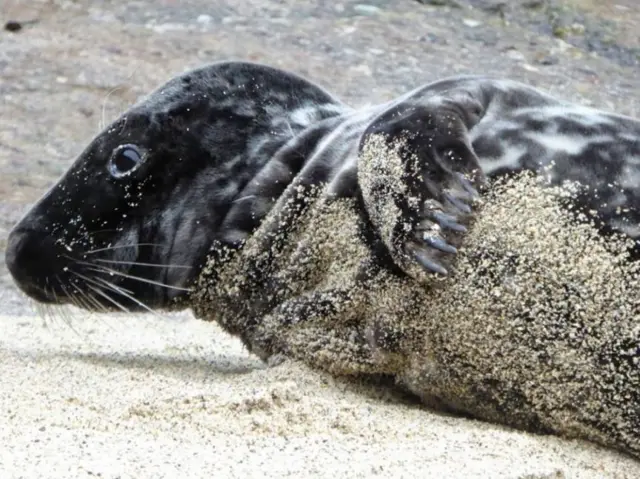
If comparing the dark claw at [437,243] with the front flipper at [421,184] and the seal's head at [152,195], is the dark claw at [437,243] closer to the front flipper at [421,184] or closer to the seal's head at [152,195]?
the front flipper at [421,184]

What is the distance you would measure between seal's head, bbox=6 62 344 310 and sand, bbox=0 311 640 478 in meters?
0.24

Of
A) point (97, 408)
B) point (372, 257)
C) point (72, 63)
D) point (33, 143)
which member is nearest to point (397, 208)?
point (372, 257)

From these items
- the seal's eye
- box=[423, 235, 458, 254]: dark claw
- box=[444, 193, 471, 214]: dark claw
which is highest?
box=[444, 193, 471, 214]: dark claw

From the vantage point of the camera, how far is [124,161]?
393cm

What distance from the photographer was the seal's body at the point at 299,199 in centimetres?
319

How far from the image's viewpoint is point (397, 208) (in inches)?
123

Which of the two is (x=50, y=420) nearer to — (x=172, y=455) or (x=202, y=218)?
(x=172, y=455)

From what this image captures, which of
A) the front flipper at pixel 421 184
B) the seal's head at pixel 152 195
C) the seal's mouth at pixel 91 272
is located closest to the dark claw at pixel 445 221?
→ the front flipper at pixel 421 184

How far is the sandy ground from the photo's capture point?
2.69m

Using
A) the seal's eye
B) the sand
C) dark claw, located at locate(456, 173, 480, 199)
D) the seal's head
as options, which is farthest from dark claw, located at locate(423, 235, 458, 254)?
the seal's eye

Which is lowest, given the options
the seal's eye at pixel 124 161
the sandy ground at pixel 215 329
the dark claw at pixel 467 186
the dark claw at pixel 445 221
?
the sandy ground at pixel 215 329

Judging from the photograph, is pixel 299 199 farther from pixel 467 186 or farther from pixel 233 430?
pixel 233 430

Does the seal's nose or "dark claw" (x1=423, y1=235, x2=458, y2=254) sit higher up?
"dark claw" (x1=423, y1=235, x2=458, y2=254)

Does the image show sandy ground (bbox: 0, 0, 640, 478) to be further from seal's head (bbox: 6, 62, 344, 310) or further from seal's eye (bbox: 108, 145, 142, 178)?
seal's eye (bbox: 108, 145, 142, 178)
